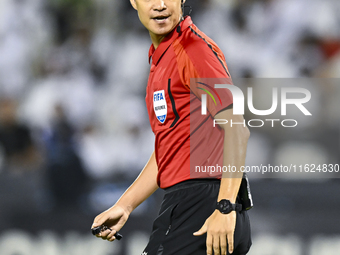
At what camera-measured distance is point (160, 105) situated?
2.22 metres

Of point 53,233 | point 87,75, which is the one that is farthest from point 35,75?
point 53,233

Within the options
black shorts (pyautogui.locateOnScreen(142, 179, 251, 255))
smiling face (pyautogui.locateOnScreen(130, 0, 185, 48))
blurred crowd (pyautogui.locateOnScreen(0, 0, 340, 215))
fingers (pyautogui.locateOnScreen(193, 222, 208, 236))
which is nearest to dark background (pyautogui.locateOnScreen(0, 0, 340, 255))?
blurred crowd (pyautogui.locateOnScreen(0, 0, 340, 215))

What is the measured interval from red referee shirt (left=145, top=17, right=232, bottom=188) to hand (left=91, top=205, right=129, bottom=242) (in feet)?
1.40

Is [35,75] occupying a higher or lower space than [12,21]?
lower

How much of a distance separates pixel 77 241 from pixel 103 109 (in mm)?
1851

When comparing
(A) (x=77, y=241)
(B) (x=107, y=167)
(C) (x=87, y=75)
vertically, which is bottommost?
(A) (x=77, y=241)

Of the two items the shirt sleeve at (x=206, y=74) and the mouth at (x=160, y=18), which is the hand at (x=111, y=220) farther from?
the mouth at (x=160, y=18)

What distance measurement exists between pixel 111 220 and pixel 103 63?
13.8 ft

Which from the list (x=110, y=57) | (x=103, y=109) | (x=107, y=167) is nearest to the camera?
(x=107, y=167)

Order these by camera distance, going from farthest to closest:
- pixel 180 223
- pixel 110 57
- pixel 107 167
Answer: pixel 110 57 → pixel 107 167 → pixel 180 223

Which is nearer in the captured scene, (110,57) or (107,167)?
(107,167)

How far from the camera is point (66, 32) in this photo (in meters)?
6.67

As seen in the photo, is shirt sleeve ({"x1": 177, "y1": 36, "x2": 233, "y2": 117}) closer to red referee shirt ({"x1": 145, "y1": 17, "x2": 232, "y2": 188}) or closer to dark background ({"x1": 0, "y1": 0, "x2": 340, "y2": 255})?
red referee shirt ({"x1": 145, "y1": 17, "x2": 232, "y2": 188})

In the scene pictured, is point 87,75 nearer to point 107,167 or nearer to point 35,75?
point 35,75
